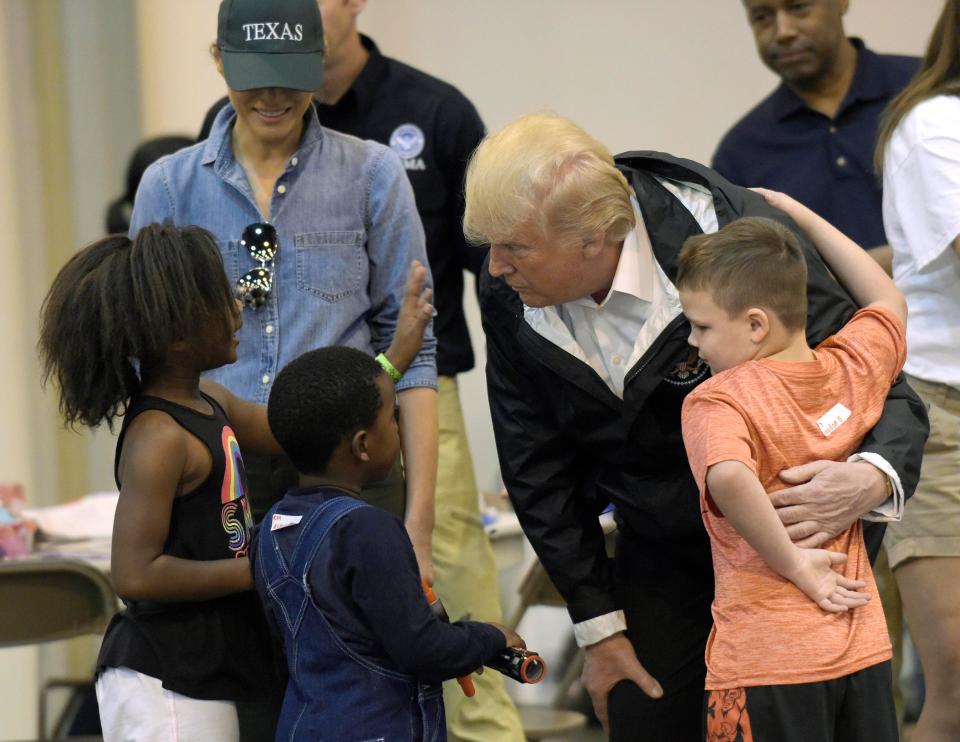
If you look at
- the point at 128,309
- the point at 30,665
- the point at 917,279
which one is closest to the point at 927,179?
the point at 917,279

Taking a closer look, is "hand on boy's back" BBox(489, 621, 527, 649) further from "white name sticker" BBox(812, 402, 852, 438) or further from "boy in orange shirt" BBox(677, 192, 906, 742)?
"white name sticker" BBox(812, 402, 852, 438)

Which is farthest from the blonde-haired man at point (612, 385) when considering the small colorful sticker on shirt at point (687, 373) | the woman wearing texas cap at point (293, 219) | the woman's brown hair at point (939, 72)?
the woman's brown hair at point (939, 72)

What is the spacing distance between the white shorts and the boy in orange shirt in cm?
78

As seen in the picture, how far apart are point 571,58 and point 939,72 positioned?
124 inches

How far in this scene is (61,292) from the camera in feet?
7.43

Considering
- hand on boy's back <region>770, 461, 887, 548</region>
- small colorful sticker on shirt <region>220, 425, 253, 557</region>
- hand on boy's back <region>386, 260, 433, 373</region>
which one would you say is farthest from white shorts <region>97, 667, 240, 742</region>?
hand on boy's back <region>770, 461, 887, 548</region>

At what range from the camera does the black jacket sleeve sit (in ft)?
8.27

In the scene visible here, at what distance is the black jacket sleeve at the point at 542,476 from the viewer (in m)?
2.52

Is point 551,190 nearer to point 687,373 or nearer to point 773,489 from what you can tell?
point 687,373

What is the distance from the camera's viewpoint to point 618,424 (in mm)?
2408

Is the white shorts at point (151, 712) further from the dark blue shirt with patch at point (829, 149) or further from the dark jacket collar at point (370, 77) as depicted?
the dark blue shirt with patch at point (829, 149)

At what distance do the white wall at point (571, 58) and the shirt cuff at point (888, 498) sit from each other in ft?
11.9

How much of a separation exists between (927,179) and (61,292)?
1617 millimetres

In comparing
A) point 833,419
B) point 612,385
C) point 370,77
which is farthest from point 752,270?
point 370,77
